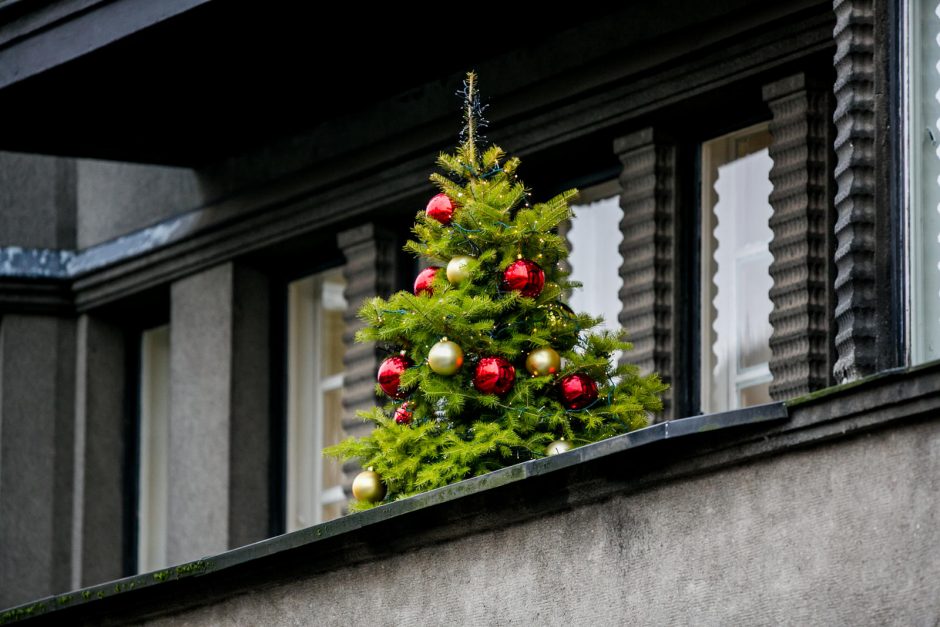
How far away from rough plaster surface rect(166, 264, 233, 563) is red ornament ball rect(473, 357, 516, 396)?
580 cm

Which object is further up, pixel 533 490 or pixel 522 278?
pixel 522 278

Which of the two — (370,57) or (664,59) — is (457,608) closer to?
(664,59)

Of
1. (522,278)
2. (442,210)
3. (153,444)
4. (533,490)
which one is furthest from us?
(153,444)

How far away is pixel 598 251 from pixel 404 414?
12.2 ft

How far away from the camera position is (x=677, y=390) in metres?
13.1

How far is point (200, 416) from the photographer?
16094 mm

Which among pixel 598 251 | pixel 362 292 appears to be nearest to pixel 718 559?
pixel 598 251

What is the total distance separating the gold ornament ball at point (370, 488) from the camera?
10.4 m

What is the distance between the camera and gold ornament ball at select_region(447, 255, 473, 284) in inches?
412

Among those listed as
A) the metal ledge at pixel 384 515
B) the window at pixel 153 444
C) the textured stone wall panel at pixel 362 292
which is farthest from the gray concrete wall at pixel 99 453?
the metal ledge at pixel 384 515

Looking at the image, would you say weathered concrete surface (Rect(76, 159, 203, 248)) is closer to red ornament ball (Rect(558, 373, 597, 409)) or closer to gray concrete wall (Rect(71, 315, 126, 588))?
gray concrete wall (Rect(71, 315, 126, 588))

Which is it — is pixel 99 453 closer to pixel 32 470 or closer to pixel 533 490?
pixel 32 470

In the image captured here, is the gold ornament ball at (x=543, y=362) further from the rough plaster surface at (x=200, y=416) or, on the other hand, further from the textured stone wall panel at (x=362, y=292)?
the rough plaster surface at (x=200, y=416)

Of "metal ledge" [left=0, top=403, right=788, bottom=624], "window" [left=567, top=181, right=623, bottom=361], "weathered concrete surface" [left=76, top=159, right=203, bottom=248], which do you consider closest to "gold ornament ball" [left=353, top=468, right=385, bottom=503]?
"metal ledge" [left=0, top=403, right=788, bottom=624]
